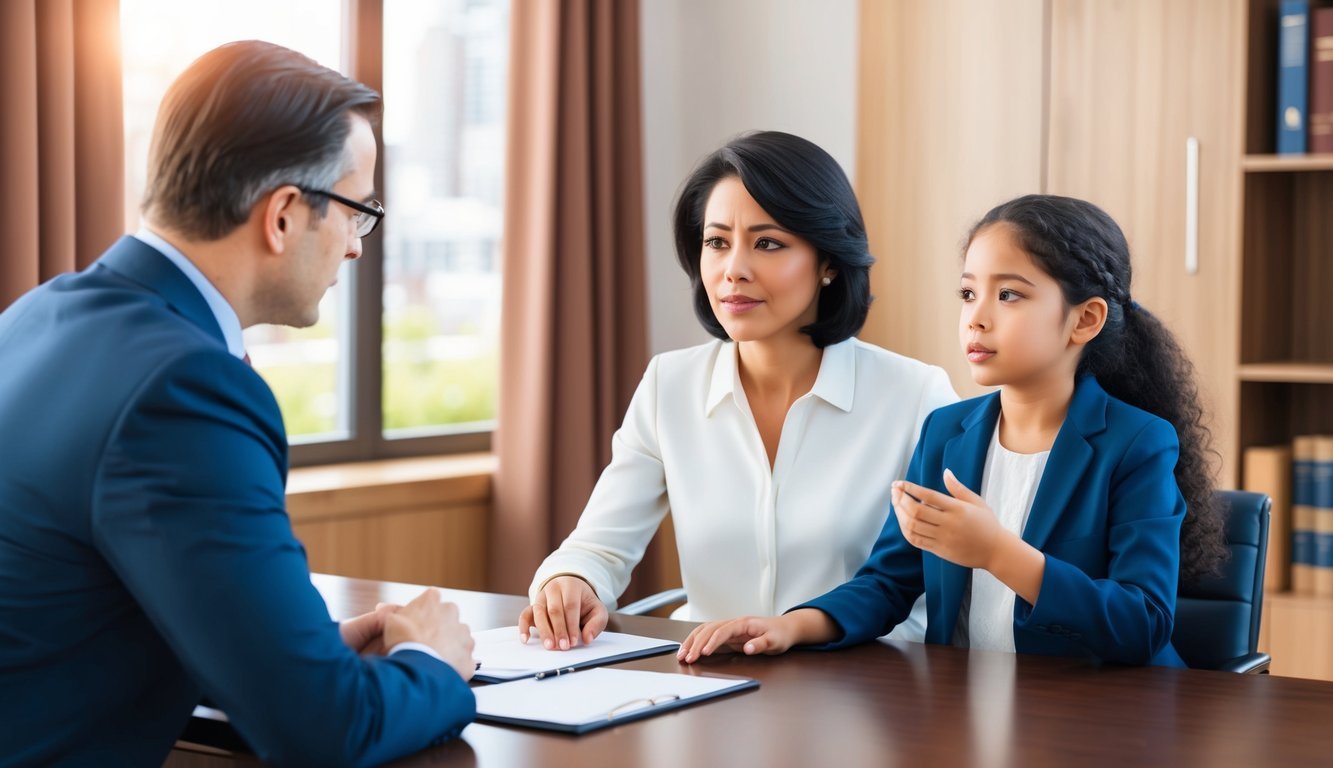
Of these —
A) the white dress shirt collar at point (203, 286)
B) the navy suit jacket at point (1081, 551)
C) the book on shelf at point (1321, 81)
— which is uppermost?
the book on shelf at point (1321, 81)

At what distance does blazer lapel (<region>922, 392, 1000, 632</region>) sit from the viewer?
1834 mm

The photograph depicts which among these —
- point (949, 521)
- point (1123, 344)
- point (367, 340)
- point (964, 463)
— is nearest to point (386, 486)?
point (367, 340)

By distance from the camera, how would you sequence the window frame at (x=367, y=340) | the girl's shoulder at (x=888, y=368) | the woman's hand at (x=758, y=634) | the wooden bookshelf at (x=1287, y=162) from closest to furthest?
the woman's hand at (x=758, y=634)
the girl's shoulder at (x=888, y=368)
the wooden bookshelf at (x=1287, y=162)
the window frame at (x=367, y=340)

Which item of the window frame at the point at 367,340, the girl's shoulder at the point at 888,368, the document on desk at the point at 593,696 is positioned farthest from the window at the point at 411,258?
the document on desk at the point at 593,696

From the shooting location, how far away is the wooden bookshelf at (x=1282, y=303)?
324 cm

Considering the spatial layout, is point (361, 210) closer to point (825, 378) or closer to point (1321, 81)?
point (825, 378)

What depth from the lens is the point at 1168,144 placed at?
3383 millimetres

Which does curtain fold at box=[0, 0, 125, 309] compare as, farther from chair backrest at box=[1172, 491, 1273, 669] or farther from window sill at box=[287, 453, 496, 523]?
chair backrest at box=[1172, 491, 1273, 669]

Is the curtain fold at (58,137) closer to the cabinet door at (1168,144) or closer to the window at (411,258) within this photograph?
the window at (411,258)

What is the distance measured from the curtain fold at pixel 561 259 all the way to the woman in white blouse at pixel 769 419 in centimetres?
157

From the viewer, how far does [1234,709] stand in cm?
144

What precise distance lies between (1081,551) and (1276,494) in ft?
5.90

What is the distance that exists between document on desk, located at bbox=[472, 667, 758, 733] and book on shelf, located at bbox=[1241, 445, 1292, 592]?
218cm

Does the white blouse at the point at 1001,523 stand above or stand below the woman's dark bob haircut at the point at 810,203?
below
